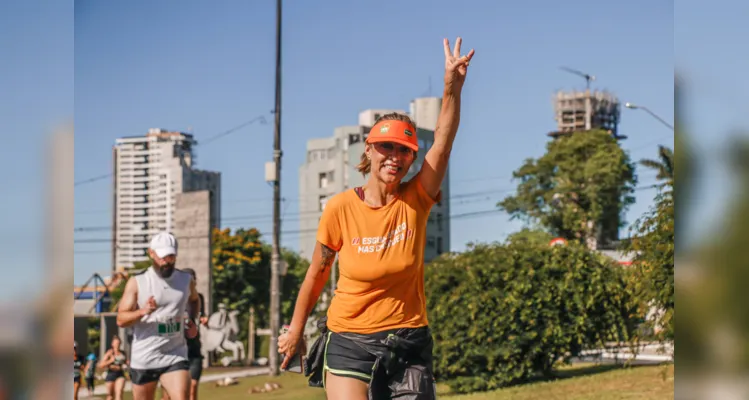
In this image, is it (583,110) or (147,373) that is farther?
(583,110)

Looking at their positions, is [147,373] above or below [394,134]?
below

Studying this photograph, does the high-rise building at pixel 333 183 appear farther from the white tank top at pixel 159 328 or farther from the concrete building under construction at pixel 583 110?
the white tank top at pixel 159 328

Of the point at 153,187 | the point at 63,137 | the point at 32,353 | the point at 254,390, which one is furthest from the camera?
the point at 153,187

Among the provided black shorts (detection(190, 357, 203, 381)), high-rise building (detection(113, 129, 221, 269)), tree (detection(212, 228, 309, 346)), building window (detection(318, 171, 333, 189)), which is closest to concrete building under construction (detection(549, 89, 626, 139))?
building window (detection(318, 171, 333, 189))

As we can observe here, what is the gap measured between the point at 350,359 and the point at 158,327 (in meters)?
3.13

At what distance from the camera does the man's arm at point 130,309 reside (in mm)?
7055

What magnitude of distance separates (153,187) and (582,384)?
214 feet

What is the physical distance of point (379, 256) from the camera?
169 inches

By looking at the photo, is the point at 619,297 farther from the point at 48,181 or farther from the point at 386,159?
the point at 48,181

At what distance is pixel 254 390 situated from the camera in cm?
1859

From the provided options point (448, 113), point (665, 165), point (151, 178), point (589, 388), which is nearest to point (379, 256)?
point (448, 113)

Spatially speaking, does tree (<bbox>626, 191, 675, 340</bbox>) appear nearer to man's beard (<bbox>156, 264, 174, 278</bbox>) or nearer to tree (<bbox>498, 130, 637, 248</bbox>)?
man's beard (<bbox>156, 264, 174, 278</bbox>)

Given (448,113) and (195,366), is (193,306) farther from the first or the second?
(448,113)

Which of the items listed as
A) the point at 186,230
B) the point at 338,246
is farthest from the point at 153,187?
the point at 338,246
